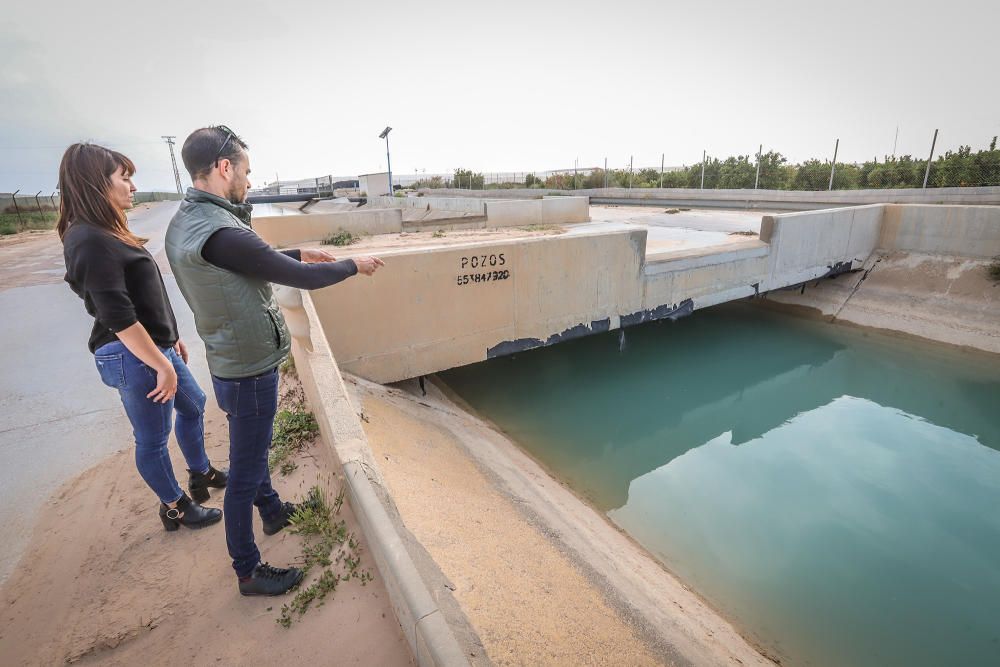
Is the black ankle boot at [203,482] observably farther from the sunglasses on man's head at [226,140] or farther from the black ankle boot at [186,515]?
the sunglasses on man's head at [226,140]

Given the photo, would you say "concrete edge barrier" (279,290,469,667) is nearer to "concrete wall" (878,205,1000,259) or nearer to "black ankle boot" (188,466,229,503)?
"black ankle boot" (188,466,229,503)

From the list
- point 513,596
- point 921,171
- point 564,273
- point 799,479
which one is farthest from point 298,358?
point 921,171

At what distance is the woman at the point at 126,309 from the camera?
7.33 ft

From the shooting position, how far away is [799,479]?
6.23 meters

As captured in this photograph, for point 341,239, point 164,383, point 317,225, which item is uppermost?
point 317,225

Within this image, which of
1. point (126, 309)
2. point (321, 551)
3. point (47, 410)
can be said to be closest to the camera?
point (126, 309)

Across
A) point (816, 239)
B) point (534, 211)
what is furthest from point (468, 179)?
point (816, 239)

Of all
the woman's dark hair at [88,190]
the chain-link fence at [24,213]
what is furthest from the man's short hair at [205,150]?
the chain-link fence at [24,213]

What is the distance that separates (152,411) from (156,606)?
983 millimetres

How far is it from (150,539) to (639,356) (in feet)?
29.4

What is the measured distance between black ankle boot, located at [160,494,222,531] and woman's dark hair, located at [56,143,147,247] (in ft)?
5.20

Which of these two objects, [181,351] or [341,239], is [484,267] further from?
[341,239]

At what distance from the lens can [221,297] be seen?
199 centimetres

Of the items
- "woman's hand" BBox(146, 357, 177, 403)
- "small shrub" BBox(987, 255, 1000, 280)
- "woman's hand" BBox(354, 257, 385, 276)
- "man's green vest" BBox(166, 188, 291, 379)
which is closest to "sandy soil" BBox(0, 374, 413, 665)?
"woman's hand" BBox(146, 357, 177, 403)
